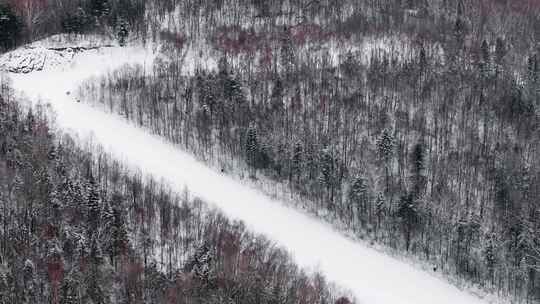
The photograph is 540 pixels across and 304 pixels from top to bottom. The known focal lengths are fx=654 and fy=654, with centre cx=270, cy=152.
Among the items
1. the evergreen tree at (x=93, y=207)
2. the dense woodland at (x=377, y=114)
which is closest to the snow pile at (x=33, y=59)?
the dense woodland at (x=377, y=114)

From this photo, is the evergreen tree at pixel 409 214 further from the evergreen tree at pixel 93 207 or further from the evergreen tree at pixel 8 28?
the evergreen tree at pixel 8 28

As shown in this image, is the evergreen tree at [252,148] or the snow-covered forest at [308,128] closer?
the snow-covered forest at [308,128]

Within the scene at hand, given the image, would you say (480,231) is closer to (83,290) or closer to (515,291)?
Answer: (515,291)

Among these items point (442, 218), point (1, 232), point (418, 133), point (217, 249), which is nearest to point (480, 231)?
point (442, 218)

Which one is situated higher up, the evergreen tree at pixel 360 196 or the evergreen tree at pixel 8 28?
the evergreen tree at pixel 8 28

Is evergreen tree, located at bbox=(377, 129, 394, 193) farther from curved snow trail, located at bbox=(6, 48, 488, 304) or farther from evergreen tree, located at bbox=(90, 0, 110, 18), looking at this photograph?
evergreen tree, located at bbox=(90, 0, 110, 18)
